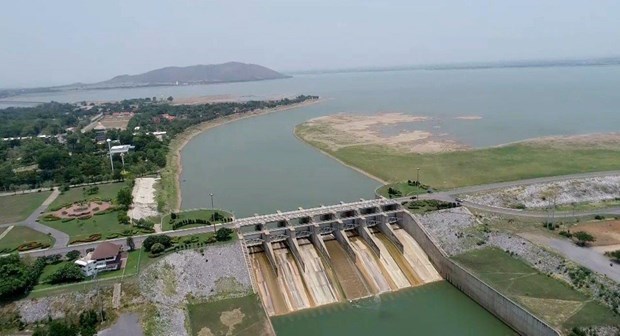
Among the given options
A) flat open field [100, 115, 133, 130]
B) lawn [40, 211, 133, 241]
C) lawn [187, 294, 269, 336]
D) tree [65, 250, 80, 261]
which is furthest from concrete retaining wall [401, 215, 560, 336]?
flat open field [100, 115, 133, 130]

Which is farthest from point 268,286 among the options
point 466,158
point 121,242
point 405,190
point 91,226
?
point 466,158

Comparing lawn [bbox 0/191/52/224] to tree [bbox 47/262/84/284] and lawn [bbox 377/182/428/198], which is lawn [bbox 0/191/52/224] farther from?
lawn [bbox 377/182/428/198]

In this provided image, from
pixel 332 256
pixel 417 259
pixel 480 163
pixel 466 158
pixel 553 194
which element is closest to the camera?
Result: pixel 417 259

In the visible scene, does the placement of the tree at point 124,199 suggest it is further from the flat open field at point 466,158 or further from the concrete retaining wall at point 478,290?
the flat open field at point 466,158

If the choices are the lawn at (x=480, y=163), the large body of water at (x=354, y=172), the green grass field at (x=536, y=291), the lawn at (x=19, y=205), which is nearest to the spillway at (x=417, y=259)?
the large body of water at (x=354, y=172)

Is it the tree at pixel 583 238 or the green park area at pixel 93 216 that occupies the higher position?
the green park area at pixel 93 216

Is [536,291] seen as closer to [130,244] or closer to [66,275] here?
[130,244]
